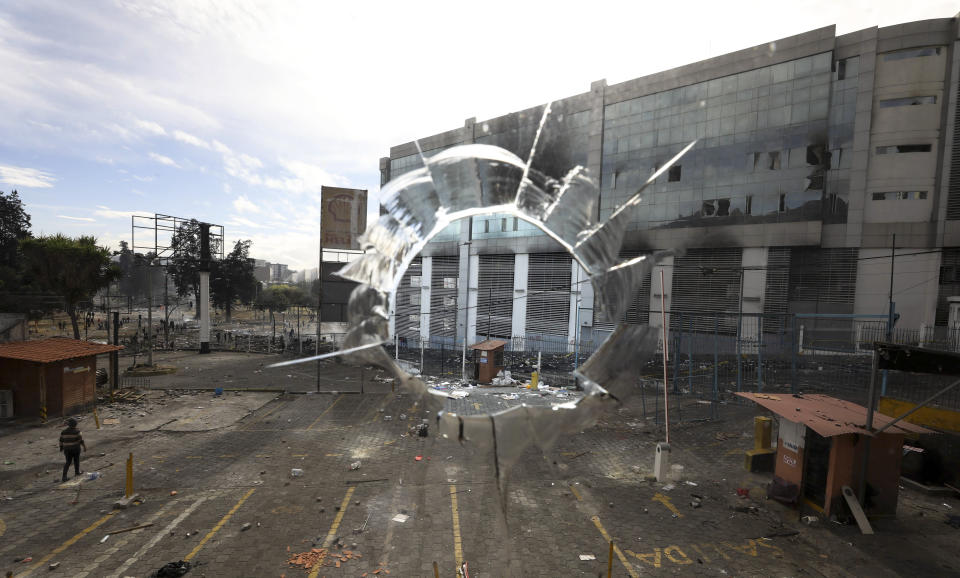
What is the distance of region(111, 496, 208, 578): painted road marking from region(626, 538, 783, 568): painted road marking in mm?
7542

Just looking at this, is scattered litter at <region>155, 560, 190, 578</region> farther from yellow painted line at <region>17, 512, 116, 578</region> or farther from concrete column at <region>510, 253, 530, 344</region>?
concrete column at <region>510, 253, 530, 344</region>

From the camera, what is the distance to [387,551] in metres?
6.39

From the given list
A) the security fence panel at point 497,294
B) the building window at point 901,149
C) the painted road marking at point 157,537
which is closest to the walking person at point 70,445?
the painted road marking at point 157,537

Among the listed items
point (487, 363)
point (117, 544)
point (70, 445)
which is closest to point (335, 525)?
point (117, 544)

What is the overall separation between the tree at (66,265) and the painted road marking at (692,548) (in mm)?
28406

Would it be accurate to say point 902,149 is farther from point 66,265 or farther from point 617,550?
point 66,265

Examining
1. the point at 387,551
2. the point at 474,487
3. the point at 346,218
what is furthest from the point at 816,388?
the point at 346,218

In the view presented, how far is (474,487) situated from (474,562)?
8.36 feet

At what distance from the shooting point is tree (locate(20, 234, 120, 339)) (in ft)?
71.5

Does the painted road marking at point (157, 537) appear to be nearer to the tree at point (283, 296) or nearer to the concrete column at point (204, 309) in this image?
the concrete column at point (204, 309)

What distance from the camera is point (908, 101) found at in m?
18.4

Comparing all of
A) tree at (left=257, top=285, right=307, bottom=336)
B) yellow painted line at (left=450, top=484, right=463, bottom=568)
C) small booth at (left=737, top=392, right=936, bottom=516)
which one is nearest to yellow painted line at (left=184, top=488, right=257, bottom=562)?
yellow painted line at (left=450, top=484, right=463, bottom=568)

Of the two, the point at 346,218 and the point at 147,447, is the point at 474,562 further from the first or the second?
the point at 346,218

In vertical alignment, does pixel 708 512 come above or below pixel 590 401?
below
